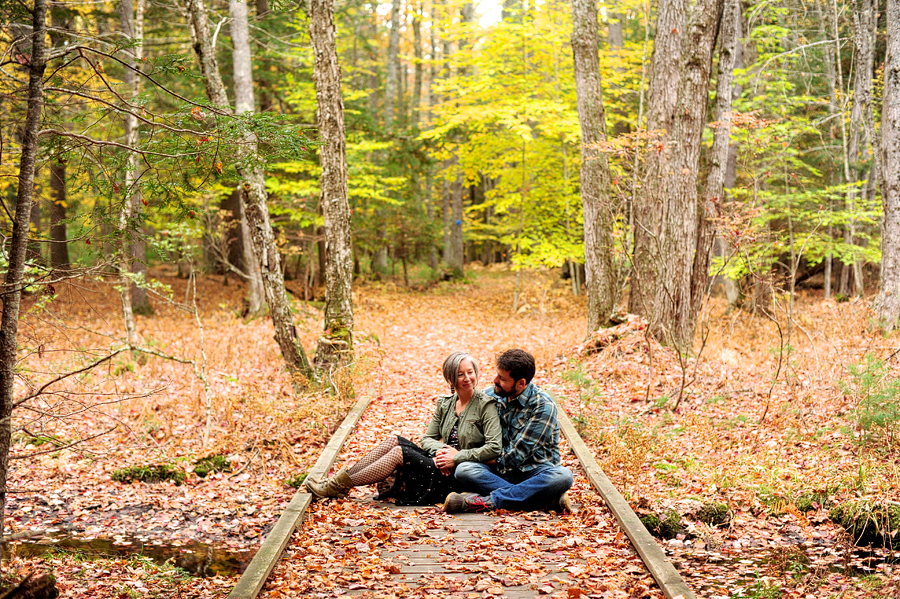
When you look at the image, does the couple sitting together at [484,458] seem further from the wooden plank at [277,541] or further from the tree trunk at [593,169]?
the tree trunk at [593,169]

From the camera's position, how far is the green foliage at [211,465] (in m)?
7.31

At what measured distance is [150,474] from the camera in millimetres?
7203

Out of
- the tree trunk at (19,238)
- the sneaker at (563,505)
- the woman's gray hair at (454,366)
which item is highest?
the tree trunk at (19,238)

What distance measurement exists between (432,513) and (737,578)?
2.33 m

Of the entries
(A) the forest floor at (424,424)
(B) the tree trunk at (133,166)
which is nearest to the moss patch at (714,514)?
(A) the forest floor at (424,424)

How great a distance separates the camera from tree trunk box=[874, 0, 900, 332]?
34.5 feet

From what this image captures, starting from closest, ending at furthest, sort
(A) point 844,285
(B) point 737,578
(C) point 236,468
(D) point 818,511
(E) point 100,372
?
1. (B) point 737,578
2. (D) point 818,511
3. (C) point 236,468
4. (E) point 100,372
5. (A) point 844,285

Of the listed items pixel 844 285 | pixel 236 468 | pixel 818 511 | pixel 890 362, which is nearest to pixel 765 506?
pixel 818 511

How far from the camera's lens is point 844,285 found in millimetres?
18938

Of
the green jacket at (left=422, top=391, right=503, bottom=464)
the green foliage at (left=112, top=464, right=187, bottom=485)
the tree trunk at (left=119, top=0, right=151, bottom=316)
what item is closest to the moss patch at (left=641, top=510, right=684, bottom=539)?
the green jacket at (left=422, top=391, right=503, bottom=464)

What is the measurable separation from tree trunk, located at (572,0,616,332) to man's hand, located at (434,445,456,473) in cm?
726

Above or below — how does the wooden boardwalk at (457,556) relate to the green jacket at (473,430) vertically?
below

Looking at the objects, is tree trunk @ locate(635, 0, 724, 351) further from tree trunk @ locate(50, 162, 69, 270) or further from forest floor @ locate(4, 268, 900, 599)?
tree trunk @ locate(50, 162, 69, 270)

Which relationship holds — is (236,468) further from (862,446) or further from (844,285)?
(844,285)
